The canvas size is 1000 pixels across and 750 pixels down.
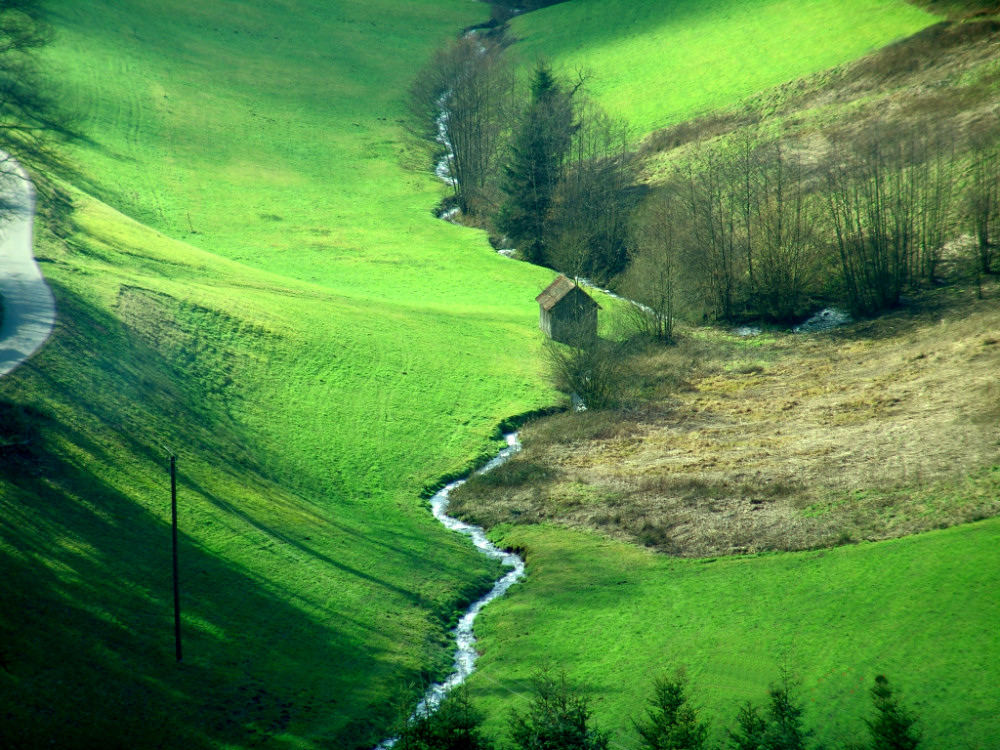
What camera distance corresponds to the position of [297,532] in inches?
1465

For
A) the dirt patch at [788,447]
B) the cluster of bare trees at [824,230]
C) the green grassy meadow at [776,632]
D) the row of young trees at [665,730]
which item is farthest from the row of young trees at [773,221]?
the row of young trees at [665,730]

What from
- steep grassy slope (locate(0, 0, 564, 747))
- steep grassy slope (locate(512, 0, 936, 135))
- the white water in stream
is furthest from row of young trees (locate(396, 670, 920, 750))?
steep grassy slope (locate(512, 0, 936, 135))

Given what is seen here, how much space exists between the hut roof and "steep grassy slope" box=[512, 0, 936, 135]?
45.8 metres

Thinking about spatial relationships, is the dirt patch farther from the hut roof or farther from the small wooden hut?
the hut roof

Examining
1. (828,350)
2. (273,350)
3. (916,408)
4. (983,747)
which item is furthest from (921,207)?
(983,747)

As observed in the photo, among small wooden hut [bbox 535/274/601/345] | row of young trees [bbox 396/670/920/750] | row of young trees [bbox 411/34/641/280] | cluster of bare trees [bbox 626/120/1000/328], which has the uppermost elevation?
row of young trees [bbox 411/34/641/280]

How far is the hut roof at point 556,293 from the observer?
65625 mm

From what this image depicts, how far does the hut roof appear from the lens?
215ft

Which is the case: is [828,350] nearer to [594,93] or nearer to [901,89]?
[901,89]

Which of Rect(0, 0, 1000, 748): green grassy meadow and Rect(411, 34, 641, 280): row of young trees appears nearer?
Rect(0, 0, 1000, 748): green grassy meadow

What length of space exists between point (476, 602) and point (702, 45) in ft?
336

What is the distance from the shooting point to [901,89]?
87.0 metres

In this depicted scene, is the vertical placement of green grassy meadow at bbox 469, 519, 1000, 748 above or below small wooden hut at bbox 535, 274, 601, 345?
below

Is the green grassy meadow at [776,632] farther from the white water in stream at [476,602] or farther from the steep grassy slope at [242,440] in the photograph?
the steep grassy slope at [242,440]
